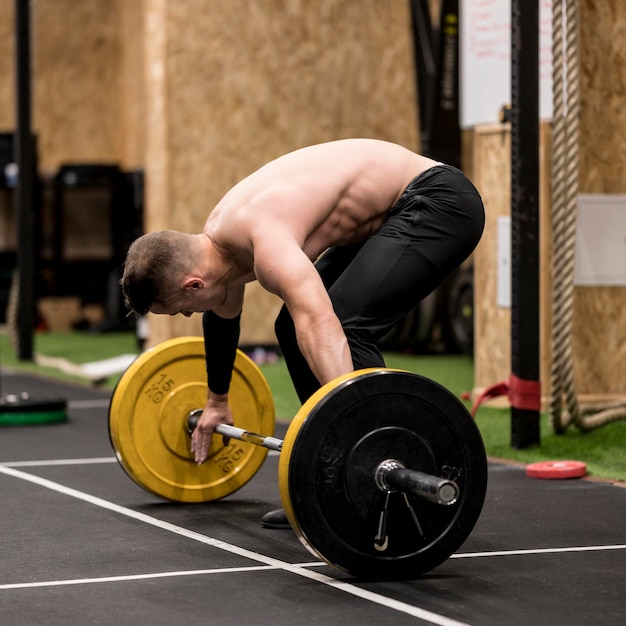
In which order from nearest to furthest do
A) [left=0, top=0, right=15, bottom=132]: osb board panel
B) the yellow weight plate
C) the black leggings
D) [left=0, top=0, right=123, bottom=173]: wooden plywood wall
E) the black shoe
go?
the black leggings
the black shoe
the yellow weight plate
[left=0, top=0, right=15, bottom=132]: osb board panel
[left=0, top=0, right=123, bottom=173]: wooden plywood wall

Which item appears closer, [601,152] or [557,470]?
[557,470]

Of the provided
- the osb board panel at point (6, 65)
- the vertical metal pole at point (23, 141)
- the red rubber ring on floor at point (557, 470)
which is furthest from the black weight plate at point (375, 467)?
Answer: the osb board panel at point (6, 65)

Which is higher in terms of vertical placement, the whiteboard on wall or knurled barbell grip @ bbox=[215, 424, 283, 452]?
the whiteboard on wall

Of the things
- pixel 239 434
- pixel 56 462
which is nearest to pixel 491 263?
pixel 56 462

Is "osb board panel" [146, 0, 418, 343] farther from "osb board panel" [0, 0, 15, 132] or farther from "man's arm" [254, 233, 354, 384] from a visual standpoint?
"man's arm" [254, 233, 354, 384]

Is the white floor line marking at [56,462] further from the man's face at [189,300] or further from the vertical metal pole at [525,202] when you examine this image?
the man's face at [189,300]

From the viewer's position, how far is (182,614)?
2.30 m

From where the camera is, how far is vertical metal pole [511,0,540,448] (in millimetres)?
4094

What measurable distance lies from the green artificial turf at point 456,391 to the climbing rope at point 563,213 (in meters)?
0.14

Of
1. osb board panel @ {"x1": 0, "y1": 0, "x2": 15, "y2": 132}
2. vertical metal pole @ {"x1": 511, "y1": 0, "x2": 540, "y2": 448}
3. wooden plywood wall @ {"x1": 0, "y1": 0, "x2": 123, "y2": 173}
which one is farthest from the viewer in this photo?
wooden plywood wall @ {"x1": 0, "y1": 0, "x2": 123, "y2": 173}

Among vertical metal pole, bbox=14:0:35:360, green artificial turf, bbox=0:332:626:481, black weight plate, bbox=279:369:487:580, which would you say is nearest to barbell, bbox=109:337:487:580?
black weight plate, bbox=279:369:487:580

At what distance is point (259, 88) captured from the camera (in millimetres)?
7312

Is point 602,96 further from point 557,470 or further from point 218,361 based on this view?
point 218,361

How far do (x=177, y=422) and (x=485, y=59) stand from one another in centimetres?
254
